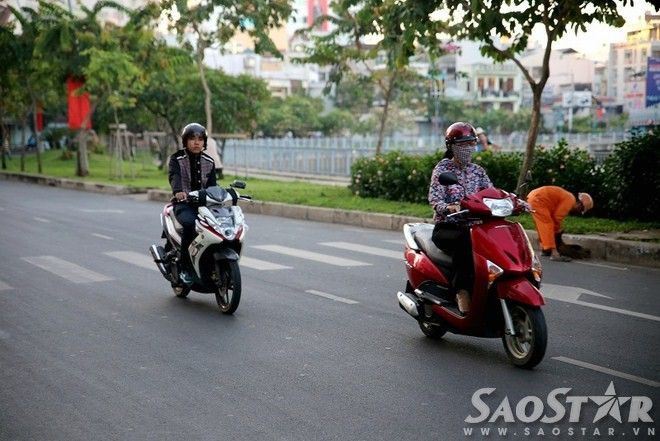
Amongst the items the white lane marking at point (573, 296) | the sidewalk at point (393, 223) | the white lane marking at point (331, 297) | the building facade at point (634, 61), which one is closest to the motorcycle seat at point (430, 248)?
Result: the white lane marking at point (331, 297)

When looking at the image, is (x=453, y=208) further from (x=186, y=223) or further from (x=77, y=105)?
(x=77, y=105)

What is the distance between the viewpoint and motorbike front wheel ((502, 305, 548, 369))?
609 centimetres

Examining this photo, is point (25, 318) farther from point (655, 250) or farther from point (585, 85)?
point (585, 85)

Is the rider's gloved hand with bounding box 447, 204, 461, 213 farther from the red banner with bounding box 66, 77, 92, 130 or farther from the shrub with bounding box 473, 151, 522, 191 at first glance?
the red banner with bounding box 66, 77, 92, 130

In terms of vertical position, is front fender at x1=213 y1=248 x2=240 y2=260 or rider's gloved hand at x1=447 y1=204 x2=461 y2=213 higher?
rider's gloved hand at x1=447 y1=204 x2=461 y2=213

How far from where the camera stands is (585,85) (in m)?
50.9

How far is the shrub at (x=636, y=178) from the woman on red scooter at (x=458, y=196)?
7.68m

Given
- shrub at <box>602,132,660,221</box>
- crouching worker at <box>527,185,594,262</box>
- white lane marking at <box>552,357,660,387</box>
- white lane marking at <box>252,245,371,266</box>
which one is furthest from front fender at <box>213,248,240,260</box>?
shrub at <box>602,132,660,221</box>

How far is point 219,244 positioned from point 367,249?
512 cm

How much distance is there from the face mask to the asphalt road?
1387 mm

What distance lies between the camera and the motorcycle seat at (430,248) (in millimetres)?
6930

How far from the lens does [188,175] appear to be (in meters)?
9.16

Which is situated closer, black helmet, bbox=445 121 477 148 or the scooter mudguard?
the scooter mudguard

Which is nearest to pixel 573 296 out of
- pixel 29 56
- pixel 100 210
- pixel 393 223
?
pixel 393 223
